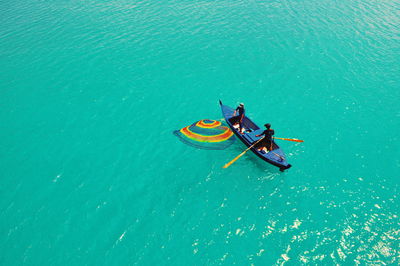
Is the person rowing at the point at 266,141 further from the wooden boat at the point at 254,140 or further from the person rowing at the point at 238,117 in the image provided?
the person rowing at the point at 238,117

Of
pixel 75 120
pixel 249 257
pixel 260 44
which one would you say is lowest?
pixel 249 257

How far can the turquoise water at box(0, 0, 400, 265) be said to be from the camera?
1925cm

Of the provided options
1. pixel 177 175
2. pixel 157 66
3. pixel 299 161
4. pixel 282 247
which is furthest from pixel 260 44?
pixel 282 247

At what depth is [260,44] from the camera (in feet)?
147

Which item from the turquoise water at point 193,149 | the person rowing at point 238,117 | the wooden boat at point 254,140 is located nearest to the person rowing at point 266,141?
the wooden boat at point 254,140

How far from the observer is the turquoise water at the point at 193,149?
19250 mm

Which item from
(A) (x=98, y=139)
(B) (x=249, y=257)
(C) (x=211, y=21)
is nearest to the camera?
(B) (x=249, y=257)

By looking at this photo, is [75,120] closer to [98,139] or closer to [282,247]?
[98,139]

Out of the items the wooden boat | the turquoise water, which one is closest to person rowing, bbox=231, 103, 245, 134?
the wooden boat

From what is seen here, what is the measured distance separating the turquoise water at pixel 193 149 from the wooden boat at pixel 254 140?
164 centimetres

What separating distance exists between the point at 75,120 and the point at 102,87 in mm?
7914

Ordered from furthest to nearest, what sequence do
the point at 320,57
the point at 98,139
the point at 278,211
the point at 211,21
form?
1. the point at 211,21
2. the point at 320,57
3. the point at 98,139
4. the point at 278,211

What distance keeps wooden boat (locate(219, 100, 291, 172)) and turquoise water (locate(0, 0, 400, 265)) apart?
1.64 m

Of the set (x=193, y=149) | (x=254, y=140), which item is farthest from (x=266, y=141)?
(x=193, y=149)
